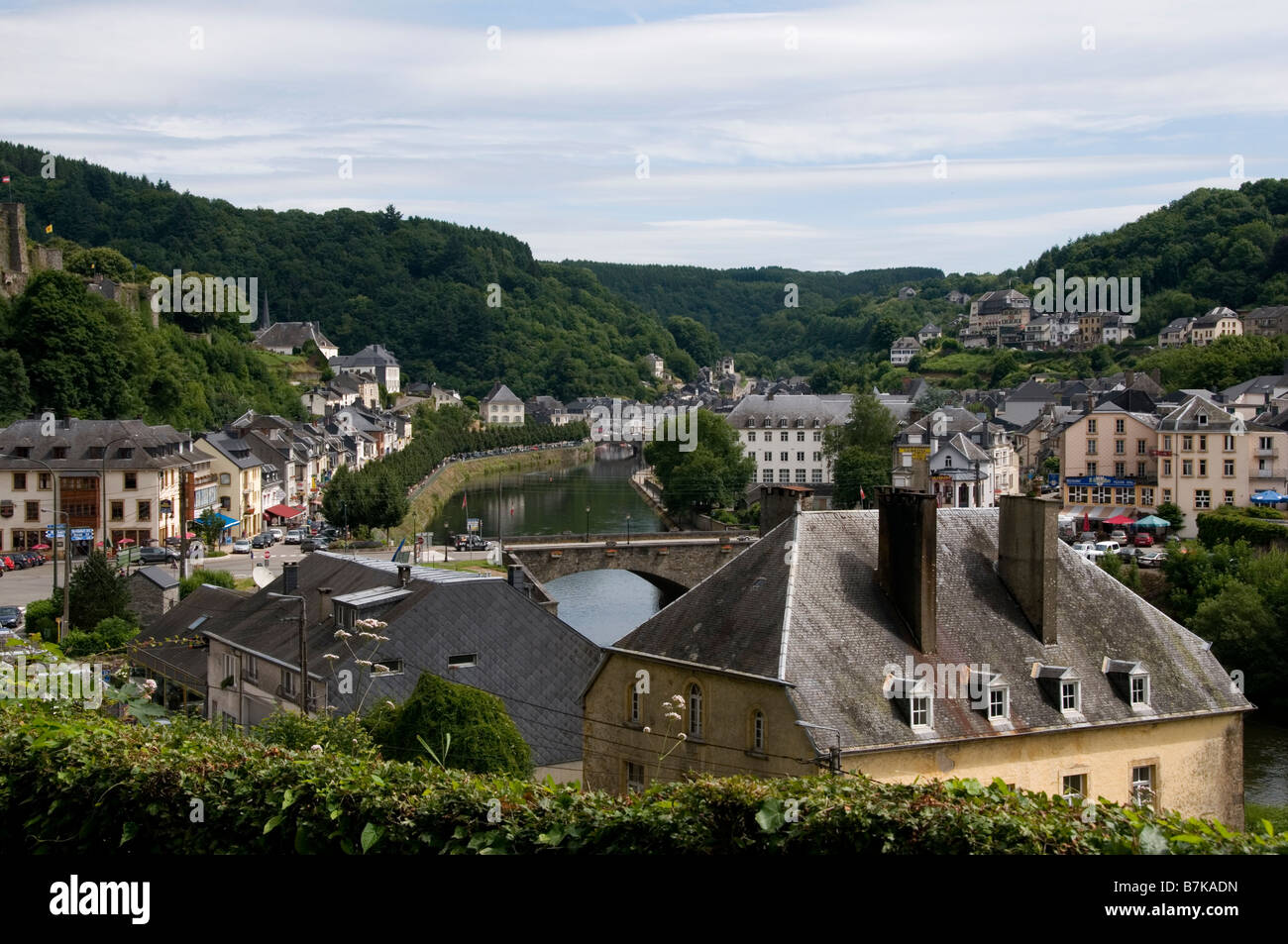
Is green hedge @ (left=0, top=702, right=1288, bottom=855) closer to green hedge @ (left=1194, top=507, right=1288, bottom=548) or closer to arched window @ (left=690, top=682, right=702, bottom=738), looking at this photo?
arched window @ (left=690, top=682, right=702, bottom=738)

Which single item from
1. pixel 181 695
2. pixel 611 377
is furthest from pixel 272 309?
pixel 181 695

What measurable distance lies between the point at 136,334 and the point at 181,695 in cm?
4938

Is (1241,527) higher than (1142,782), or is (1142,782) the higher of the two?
(1241,527)

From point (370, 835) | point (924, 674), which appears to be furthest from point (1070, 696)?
point (370, 835)

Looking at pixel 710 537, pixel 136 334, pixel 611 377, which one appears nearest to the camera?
pixel 710 537

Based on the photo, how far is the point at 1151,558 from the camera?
1884 inches

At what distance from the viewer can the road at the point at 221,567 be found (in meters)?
41.7

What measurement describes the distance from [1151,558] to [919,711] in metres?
34.2

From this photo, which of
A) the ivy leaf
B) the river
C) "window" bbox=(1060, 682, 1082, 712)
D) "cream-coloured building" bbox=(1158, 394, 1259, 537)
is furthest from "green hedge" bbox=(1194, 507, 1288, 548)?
the ivy leaf

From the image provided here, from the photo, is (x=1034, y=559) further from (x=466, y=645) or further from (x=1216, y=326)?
(x=1216, y=326)

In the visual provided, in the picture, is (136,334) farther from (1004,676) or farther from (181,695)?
(1004,676)

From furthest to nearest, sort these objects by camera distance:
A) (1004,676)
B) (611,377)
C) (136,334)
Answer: (611,377), (136,334), (1004,676)

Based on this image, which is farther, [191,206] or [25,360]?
[191,206]

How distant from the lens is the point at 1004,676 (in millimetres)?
17844
